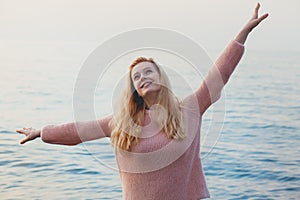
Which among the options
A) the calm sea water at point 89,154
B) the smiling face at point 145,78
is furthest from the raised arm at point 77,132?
the calm sea water at point 89,154

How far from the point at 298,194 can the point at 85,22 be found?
4.94 feet

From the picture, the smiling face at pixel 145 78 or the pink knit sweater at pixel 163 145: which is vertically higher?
the smiling face at pixel 145 78

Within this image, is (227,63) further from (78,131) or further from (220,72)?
(78,131)

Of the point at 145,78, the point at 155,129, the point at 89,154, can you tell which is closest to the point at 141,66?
the point at 145,78

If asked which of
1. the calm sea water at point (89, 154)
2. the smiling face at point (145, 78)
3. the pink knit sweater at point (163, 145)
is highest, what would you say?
the smiling face at point (145, 78)

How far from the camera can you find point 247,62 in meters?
3.96

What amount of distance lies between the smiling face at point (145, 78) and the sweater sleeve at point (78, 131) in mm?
128

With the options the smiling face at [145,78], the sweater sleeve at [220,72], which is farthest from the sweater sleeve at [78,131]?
the sweater sleeve at [220,72]

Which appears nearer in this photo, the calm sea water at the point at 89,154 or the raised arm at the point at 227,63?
the raised arm at the point at 227,63

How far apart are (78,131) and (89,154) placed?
123cm

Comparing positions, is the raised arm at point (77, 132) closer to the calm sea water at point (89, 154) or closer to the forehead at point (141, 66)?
the forehead at point (141, 66)

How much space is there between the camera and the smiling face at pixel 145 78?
1372 mm

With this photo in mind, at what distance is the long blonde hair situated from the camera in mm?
1383

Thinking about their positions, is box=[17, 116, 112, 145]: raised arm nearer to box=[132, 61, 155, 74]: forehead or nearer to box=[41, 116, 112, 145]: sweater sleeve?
box=[41, 116, 112, 145]: sweater sleeve
